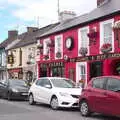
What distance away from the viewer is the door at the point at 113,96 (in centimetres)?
1436

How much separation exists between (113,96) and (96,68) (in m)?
13.3

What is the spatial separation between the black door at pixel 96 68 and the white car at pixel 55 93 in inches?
249

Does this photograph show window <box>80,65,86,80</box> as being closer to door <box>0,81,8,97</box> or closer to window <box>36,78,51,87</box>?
door <box>0,81,8,97</box>

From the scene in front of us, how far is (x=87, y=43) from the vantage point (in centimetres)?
2873

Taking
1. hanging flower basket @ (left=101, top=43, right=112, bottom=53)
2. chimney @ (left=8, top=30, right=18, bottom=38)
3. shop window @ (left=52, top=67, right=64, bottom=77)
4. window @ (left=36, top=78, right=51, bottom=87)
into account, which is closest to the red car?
window @ (left=36, top=78, right=51, bottom=87)

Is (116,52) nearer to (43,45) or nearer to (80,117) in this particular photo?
(80,117)

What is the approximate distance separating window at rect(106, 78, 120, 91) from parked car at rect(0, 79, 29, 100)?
37.7 feet

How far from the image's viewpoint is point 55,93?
1967cm

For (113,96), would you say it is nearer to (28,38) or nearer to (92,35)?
(92,35)

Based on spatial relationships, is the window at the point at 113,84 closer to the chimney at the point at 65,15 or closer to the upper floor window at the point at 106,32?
the upper floor window at the point at 106,32

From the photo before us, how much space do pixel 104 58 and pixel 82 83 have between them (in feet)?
9.71

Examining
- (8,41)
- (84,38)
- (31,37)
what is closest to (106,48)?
(84,38)

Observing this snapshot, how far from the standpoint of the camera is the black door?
27.2m

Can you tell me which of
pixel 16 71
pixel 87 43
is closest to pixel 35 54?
pixel 16 71
